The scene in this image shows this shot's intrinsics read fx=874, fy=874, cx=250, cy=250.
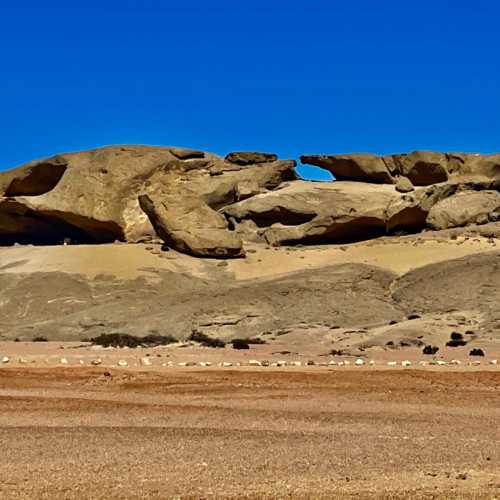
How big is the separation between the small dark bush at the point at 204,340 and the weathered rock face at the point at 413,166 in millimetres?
25047

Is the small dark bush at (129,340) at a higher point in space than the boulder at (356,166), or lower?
lower

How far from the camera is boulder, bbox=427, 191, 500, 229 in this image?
50.6 m

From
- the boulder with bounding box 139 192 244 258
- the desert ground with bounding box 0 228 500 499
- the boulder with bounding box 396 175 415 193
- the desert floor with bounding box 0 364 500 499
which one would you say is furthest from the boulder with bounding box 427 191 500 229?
the desert floor with bounding box 0 364 500 499

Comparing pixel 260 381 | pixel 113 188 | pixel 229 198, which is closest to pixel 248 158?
pixel 229 198

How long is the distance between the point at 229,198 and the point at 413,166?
464 inches

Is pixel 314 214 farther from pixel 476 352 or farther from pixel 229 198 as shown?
pixel 476 352

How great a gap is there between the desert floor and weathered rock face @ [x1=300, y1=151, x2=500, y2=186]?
37097mm

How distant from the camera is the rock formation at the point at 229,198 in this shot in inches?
1984

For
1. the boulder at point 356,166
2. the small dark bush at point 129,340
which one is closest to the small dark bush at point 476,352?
the small dark bush at point 129,340

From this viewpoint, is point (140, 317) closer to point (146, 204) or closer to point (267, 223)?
point (146, 204)

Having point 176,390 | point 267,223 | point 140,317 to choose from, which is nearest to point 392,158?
point 267,223

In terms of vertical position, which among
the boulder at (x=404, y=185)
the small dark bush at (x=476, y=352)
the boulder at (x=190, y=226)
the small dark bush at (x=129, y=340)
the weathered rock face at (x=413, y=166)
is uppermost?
the weathered rock face at (x=413, y=166)

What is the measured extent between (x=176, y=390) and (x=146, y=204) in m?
34.6

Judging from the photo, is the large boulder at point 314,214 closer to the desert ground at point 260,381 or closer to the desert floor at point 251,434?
the desert ground at point 260,381
